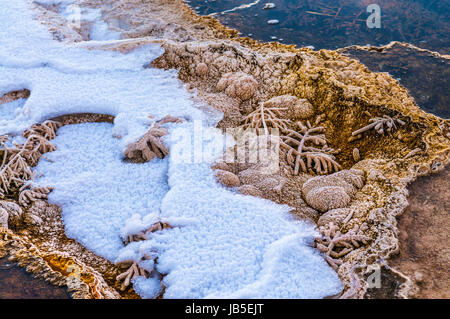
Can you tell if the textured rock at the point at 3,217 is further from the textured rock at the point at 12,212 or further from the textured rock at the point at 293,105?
the textured rock at the point at 293,105

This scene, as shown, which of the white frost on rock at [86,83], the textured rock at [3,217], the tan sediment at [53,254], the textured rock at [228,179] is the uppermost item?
the white frost on rock at [86,83]

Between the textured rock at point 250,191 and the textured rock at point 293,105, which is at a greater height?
the textured rock at point 293,105

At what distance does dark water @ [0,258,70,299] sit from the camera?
2.45 meters

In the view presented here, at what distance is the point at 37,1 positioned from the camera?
7246mm

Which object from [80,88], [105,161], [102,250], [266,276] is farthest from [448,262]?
[80,88]

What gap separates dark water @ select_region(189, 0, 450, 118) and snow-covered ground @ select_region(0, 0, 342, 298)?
7.38ft

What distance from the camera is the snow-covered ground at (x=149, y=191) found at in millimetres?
2660

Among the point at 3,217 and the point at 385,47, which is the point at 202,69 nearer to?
the point at 385,47

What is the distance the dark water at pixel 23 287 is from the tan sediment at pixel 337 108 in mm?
498

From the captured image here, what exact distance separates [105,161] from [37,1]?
553 centimetres

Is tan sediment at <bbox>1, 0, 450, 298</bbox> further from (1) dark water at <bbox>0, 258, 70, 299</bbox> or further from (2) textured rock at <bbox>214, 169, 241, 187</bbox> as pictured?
(1) dark water at <bbox>0, 258, 70, 299</bbox>

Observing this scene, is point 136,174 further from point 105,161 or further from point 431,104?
point 431,104

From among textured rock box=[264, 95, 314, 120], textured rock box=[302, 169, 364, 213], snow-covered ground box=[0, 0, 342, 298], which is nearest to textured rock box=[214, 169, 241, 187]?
snow-covered ground box=[0, 0, 342, 298]

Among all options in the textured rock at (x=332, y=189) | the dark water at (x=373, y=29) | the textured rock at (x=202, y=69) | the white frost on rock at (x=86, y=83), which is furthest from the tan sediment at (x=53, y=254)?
the dark water at (x=373, y=29)
